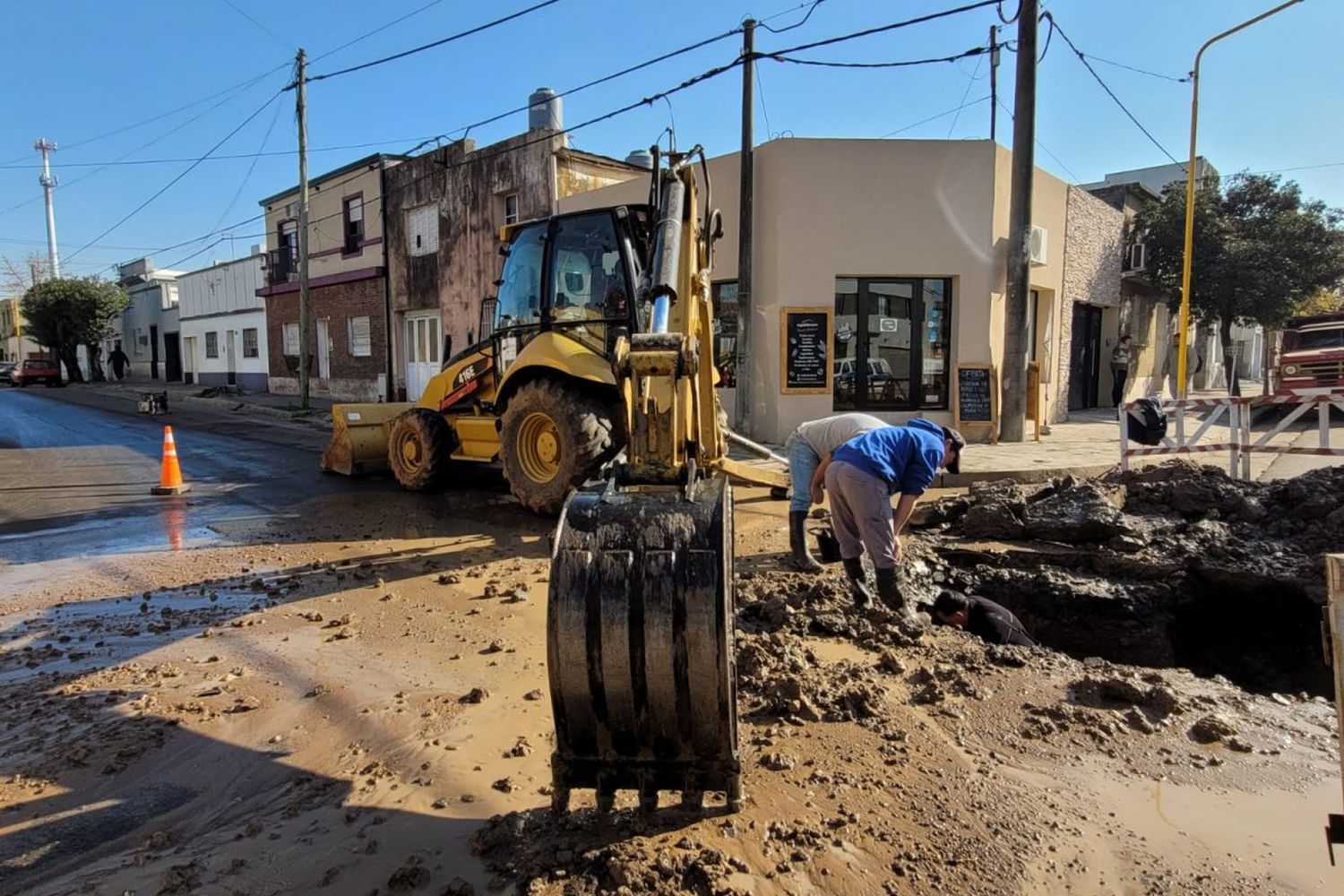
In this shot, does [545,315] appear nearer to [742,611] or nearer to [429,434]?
[429,434]

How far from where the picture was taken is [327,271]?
24.9 meters

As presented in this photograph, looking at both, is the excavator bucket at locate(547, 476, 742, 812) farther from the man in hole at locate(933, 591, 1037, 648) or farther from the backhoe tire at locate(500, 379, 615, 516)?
the backhoe tire at locate(500, 379, 615, 516)

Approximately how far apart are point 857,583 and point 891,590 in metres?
0.30

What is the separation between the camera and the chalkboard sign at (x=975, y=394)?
13.0 m

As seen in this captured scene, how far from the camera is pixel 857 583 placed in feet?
17.4

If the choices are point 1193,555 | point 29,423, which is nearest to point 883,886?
point 1193,555

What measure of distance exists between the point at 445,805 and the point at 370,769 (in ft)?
1.56

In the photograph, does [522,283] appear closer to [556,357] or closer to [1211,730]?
[556,357]

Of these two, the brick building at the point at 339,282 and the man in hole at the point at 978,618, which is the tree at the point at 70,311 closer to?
the brick building at the point at 339,282

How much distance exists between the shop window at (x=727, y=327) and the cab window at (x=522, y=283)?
5.89 metres

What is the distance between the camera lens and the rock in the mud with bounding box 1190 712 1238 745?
11.8 feet

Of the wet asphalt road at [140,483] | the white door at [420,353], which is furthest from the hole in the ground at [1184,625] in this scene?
the white door at [420,353]

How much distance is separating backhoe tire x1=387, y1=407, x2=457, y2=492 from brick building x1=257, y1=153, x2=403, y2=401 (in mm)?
13654

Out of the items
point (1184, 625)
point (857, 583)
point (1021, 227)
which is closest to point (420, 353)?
point (1021, 227)
